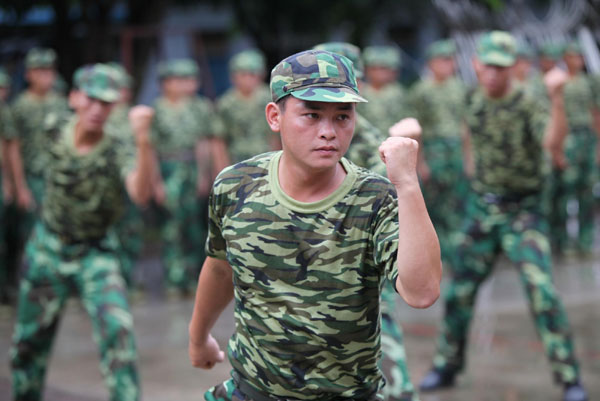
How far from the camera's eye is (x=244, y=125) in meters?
11.2

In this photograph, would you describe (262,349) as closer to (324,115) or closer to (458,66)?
(324,115)

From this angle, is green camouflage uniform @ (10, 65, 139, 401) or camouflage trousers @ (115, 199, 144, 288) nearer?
green camouflage uniform @ (10, 65, 139, 401)

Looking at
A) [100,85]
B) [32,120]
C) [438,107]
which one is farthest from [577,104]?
[100,85]

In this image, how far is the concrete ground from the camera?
22.3 feet

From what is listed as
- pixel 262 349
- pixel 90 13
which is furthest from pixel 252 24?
pixel 262 349

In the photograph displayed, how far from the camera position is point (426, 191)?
1229cm

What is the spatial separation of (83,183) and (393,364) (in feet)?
6.91

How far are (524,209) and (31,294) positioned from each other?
3.15m

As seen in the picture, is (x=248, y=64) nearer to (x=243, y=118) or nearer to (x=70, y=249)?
(x=243, y=118)

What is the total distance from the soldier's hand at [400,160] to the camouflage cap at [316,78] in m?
0.21

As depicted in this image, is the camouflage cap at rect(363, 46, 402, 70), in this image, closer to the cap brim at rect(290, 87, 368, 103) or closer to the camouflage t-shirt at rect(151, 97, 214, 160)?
the camouflage t-shirt at rect(151, 97, 214, 160)

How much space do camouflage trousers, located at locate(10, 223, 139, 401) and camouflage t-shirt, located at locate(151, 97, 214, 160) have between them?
5.47 m

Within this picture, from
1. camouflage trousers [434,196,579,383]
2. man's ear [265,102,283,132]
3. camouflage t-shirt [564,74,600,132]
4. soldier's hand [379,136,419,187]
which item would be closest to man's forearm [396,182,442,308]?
soldier's hand [379,136,419,187]

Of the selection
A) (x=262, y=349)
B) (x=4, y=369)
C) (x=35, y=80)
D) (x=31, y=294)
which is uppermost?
(x=35, y=80)
